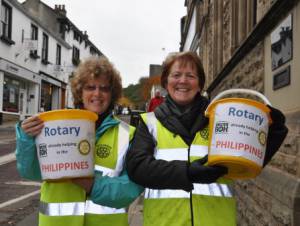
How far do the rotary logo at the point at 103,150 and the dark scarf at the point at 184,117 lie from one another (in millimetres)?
341

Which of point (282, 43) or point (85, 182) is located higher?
point (282, 43)

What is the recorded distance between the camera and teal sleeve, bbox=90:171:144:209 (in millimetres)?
2383

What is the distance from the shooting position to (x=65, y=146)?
2.27 metres

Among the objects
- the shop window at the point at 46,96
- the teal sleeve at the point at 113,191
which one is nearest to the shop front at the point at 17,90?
the shop window at the point at 46,96

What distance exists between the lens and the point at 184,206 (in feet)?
7.80

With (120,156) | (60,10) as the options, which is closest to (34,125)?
(120,156)

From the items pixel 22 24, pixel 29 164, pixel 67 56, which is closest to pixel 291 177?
pixel 29 164

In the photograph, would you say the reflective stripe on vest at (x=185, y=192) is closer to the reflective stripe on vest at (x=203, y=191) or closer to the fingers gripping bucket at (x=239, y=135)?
the reflective stripe on vest at (x=203, y=191)

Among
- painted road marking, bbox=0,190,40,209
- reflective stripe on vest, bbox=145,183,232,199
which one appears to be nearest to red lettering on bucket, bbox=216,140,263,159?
reflective stripe on vest, bbox=145,183,232,199

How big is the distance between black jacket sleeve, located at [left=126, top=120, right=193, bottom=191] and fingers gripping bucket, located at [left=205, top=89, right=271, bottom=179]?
0.17 meters

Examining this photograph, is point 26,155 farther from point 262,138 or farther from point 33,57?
point 33,57

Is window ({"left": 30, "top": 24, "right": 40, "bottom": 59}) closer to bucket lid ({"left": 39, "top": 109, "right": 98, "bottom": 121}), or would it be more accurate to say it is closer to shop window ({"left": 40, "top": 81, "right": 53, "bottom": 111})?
shop window ({"left": 40, "top": 81, "right": 53, "bottom": 111})

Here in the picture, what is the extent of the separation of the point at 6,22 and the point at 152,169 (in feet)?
82.3

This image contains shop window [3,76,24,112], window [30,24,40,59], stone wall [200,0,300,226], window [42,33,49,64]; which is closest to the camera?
stone wall [200,0,300,226]
